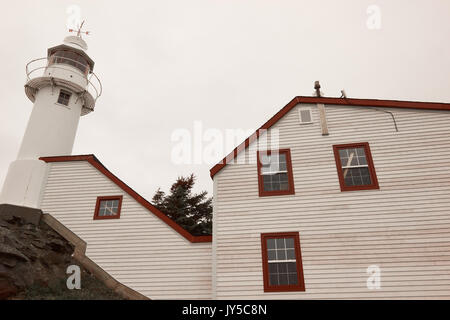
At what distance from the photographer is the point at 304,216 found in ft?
34.9

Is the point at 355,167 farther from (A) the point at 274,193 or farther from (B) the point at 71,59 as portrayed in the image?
(B) the point at 71,59

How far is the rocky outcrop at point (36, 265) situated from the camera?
1002 cm

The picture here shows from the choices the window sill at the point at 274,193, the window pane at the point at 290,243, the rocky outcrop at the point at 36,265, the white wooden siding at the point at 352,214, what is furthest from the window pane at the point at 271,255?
the rocky outcrop at the point at 36,265

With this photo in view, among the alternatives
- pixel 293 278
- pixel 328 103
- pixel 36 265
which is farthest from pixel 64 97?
pixel 293 278

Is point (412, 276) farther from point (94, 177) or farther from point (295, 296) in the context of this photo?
point (94, 177)

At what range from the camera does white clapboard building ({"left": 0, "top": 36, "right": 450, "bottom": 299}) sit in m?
9.62

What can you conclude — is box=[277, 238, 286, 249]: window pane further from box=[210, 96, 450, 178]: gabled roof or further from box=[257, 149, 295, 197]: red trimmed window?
Result: box=[210, 96, 450, 178]: gabled roof

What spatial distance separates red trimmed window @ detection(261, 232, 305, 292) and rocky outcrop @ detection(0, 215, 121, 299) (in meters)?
6.34

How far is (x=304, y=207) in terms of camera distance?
10805 millimetres

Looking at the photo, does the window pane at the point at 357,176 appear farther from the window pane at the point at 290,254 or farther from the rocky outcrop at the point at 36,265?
the rocky outcrop at the point at 36,265

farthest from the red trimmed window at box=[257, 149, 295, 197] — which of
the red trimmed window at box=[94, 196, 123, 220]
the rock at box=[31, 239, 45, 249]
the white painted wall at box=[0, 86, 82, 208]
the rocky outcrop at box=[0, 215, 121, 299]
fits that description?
the white painted wall at box=[0, 86, 82, 208]

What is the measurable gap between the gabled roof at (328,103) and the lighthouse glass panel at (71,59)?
51.9ft

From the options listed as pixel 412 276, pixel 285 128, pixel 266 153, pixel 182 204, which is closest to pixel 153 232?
pixel 266 153

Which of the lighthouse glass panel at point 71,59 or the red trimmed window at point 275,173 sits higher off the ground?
the lighthouse glass panel at point 71,59
